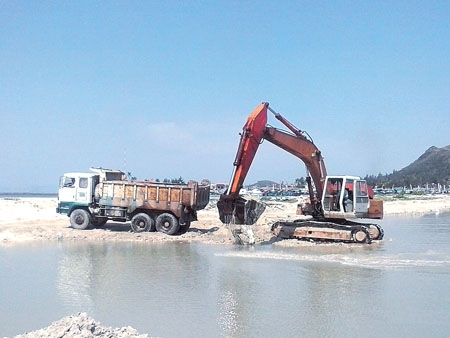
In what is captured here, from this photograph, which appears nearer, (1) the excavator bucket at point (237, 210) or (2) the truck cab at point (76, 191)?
(1) the excavator bucket at point (237, 210)

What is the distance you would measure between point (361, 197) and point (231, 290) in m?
11.5

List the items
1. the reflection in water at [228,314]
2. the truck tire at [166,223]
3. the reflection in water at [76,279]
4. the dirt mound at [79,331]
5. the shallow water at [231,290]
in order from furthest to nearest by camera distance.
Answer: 1. the truck tire at [166,223]
2. the reflection in water at [76,279]
3. the shallow water at [231,290]
4. the reflection in water at [228,314]
5. the dirt mound at [79,331]

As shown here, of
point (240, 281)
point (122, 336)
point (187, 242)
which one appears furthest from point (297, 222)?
point (122, 336)

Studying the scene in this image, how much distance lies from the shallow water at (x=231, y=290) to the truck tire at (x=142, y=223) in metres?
4.01

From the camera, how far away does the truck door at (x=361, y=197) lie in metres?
21.7

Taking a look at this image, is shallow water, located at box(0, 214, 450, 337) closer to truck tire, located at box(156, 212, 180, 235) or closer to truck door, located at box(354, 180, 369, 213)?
truck door, located at box(354, 180, 369, 213)

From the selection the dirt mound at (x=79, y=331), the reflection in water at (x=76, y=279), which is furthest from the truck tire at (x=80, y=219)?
the dirt mound at (x=79, y=331)

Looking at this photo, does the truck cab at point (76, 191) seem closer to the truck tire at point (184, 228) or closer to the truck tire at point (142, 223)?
the truck tire at point (142, 223)

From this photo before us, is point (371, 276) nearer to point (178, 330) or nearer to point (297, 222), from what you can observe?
point (178, 330)

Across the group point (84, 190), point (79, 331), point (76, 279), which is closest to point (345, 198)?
point (84, 190)

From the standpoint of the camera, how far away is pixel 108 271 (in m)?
14.0

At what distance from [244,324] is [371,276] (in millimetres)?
5521

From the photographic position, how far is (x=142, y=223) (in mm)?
23078

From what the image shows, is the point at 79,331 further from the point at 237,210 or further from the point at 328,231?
the point at 328,231
